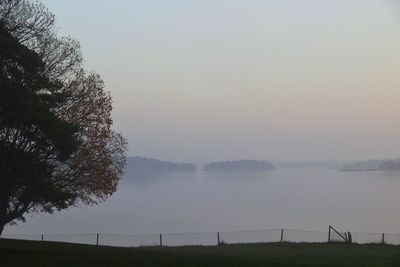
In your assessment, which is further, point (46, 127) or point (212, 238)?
point (212, 238)

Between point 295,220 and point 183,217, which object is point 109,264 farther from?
point 183,217

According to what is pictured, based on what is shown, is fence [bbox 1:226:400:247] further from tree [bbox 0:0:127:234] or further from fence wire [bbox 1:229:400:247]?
tree [bbox 0:0:127:234]

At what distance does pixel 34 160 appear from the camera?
2052 cm

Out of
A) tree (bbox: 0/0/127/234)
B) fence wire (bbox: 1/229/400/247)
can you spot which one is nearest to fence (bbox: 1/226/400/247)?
fence wire (bbox: 1/229/400/247)

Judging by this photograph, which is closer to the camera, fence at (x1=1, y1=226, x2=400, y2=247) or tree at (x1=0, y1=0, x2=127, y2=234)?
tree at (x1=0, y1=0, x2=127, y2=234)

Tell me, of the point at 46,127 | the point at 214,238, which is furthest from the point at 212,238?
the point at 46,127

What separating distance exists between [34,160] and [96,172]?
855cm

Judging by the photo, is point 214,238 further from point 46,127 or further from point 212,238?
point 46,127

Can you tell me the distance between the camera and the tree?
62.4ft

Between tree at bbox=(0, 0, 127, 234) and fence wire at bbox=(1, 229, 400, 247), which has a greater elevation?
tree at bbox=(0, 0, 127, 234)

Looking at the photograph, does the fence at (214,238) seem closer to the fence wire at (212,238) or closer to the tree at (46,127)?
the fence wire at (212,238)

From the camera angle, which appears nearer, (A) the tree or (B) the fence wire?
(A) the tree

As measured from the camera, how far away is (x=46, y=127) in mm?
19734

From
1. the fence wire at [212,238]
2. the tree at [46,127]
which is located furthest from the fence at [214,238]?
the tree at [46,127]
